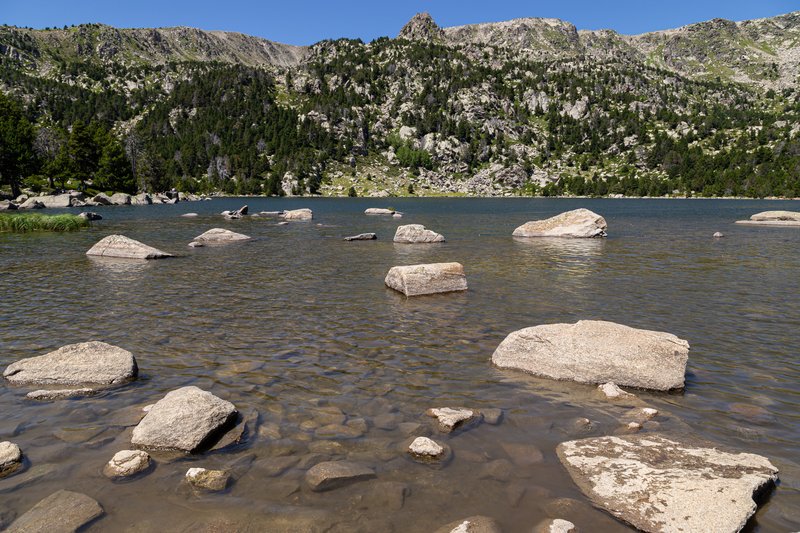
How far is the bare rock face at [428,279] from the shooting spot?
21.4 meters

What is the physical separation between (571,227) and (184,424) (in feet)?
155

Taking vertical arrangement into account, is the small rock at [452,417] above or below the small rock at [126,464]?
below

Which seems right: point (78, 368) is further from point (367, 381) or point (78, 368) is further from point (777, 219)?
point (777, 219)

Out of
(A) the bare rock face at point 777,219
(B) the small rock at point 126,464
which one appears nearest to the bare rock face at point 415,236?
(B) the small rock at point 126,464

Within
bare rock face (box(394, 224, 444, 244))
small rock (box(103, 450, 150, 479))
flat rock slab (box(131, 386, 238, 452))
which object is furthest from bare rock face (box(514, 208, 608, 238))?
small rock (box(103, 450, 150, 479))

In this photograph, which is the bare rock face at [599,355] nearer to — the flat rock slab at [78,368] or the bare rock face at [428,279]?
the bare rock face at [428,279]

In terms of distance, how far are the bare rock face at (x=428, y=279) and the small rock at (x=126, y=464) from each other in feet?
48.0

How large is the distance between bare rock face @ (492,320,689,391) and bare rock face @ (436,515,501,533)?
6.12 meters

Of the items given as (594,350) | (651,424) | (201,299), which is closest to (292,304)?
(201,299)

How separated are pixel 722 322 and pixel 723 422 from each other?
9207mm

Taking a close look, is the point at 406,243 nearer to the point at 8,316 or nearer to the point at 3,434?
the point at 8,316

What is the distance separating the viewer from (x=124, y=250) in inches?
1294

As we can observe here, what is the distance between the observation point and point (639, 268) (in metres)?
29.0

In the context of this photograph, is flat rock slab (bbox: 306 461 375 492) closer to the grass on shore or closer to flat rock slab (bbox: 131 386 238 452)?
flat rock slab (bbox: 131 386 238 452)
